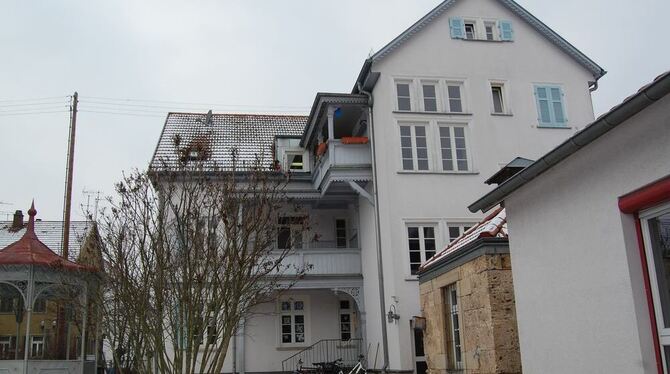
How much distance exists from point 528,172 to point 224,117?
23.4 meters

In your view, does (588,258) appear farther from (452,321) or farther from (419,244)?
(419,244)

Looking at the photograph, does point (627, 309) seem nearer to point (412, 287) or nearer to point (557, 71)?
point (412, 287)

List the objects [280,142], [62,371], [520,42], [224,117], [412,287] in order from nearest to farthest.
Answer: [62,371] → [412,287] → [520,42] → [280,142] → [224,117]

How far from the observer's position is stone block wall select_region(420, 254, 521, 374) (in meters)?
9.88

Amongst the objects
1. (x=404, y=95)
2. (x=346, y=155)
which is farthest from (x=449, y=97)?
(x=346, y=155)

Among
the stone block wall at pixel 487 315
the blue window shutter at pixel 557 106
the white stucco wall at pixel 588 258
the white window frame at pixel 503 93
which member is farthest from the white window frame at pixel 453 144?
the white stucco wall at pixel 588 258

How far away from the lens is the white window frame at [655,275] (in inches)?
243

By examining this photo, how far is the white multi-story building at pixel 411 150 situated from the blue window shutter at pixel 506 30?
3cm

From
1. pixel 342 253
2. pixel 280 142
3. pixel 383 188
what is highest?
A: pixel 280 142

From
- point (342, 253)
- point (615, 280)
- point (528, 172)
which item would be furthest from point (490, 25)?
point (615, 280)

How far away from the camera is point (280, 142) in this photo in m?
27.6

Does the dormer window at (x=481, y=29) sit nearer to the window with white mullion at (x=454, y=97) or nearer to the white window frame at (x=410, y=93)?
the window with white mullion at (x=454, y=97)

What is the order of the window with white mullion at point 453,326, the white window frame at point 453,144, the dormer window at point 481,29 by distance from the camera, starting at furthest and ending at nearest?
the dormer window at point 481,29 → the white window frame at point 453,144 → the window with white mullion at point 453,326

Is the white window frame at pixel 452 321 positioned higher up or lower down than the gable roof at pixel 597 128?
lower down
